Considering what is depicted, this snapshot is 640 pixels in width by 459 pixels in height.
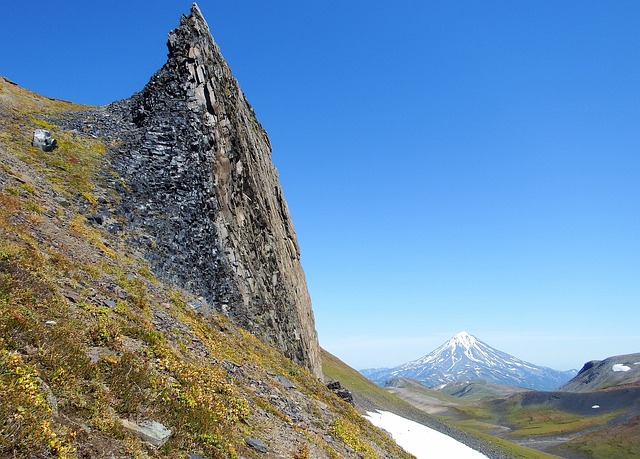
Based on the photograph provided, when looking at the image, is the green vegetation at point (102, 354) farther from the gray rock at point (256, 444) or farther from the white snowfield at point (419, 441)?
the white snowfield at point (419, 441)

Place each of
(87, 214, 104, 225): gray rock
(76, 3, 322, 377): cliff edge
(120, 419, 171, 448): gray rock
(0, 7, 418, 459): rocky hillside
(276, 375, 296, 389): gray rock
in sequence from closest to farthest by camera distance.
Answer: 1. (120, 419, 171, 448): gray rock
2. (0, 7, 418, 459): rocky hillside
3. (276, 375, 296, 389): gray rock
4. (87, 214, 104, 225): gray rock
5. (76, 3, 322, 377): cliff edge

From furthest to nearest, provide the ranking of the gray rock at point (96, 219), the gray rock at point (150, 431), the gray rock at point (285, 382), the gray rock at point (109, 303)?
Result: the gray rock at point (96, 219)
the gray rock at point (285, 382)
the gray rock at point (109, 303)
the gray rock at point (150, 431)

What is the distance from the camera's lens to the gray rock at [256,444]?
11895 millimetres

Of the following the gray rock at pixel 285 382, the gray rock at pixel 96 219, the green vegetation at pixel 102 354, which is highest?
the gray rock at pixel 96 219

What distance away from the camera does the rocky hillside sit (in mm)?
8633

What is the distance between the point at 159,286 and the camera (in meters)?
21.0

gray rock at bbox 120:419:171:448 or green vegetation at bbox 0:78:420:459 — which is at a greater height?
green vegetation at bbox 0:78:420:459

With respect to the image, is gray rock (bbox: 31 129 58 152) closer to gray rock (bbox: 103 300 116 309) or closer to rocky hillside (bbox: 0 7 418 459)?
rocky hillside (bbox: 0 7 418 459)

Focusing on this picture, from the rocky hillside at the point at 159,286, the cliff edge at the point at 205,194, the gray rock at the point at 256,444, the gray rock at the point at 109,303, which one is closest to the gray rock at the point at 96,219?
the rocky hillside at the point at 159,286

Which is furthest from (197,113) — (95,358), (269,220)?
(95,358)

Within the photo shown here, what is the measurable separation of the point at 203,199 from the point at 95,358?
18510mm

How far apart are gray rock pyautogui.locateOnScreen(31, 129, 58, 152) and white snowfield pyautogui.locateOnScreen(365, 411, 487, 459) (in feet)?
154

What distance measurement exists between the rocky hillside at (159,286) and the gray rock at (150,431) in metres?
0.05

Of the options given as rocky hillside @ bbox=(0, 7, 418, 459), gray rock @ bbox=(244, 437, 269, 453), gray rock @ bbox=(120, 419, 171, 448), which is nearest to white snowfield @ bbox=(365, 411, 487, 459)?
rocky hillside @ bbox=(0, 7, 418, 459)
